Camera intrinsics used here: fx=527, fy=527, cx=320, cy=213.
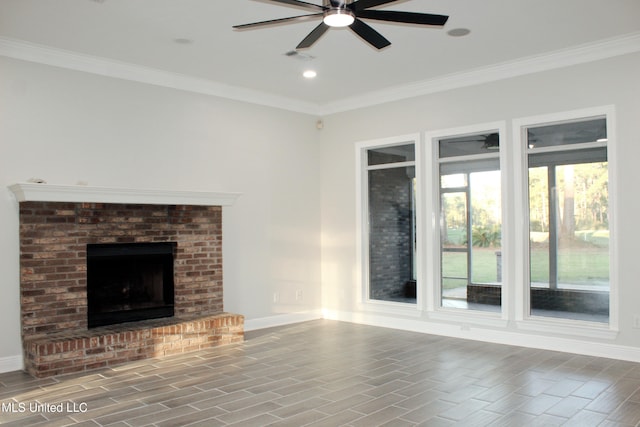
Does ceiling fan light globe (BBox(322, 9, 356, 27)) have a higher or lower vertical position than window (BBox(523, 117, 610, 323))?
higher

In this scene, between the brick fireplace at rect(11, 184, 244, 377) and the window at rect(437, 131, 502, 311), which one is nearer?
the brick fireplace at rect(11, 184, 244, 377)

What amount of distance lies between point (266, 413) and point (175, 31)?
134 inches

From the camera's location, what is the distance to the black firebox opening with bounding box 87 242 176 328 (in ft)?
18.3

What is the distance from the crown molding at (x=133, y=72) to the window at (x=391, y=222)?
1.46 metres

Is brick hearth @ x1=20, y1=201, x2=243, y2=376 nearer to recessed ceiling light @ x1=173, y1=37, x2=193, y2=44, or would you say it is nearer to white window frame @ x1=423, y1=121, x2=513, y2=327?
recessed ceiling light @ x1=173, y1=37, x2=193, y2=44

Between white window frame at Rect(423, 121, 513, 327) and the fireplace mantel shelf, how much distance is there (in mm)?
2487

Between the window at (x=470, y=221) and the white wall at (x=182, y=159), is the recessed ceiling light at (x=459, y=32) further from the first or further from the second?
the white wall at (x=182, y=159)

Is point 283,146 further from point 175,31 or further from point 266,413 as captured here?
point 266,413

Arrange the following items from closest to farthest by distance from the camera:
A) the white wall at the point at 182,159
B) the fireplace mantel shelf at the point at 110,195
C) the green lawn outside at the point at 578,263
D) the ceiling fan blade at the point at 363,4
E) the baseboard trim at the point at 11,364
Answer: the ceiling fan blade at the point at 363,4
the fireplace mantel shelf at the point at 110,195
the baseboard trim at the point at 11,364
the white wall at the point at 182,159
the green lawn outside at the point at 578,263

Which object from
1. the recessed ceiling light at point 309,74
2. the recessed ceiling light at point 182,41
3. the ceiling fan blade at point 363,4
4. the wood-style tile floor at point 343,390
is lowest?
the wood-style tile floor at point 343,390

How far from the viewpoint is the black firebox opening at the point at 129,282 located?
5570mm

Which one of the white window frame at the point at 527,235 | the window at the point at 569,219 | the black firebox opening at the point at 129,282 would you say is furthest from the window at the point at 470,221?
the black firebox opening at the point at 129,282

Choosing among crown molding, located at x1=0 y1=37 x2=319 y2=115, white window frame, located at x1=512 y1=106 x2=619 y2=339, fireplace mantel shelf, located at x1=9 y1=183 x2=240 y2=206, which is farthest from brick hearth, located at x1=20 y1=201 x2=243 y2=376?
white window frame, located at x1=512 y1=106 x2=619 y2=339

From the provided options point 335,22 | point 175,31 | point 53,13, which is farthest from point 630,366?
point 53,13
